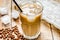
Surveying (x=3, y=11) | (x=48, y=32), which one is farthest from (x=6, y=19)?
(x=48, y=32)

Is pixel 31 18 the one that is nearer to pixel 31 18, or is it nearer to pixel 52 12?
pixel 31 18

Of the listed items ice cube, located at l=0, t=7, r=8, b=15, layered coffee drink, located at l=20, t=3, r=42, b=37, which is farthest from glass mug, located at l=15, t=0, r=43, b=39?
ice cube, located at l=0, t=7, r=8, b=15

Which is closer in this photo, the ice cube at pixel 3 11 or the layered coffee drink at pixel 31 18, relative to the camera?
the layered coffee drink at pixel 31 18

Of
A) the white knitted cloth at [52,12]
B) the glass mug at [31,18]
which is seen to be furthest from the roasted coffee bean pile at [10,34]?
the white knitted cloth at [52,12]

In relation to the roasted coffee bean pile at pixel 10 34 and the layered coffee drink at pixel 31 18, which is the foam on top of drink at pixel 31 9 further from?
the roasted coffee bean pile at pixel 10 34

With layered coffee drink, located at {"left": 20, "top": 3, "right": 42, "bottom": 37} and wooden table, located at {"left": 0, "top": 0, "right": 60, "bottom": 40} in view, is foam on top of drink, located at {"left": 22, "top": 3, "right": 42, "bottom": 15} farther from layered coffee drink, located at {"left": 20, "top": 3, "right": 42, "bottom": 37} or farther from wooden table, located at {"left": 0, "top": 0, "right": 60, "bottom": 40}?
wooden table, located at {"left": 0, "top": 0, "right": 60, "bottom": 40}
